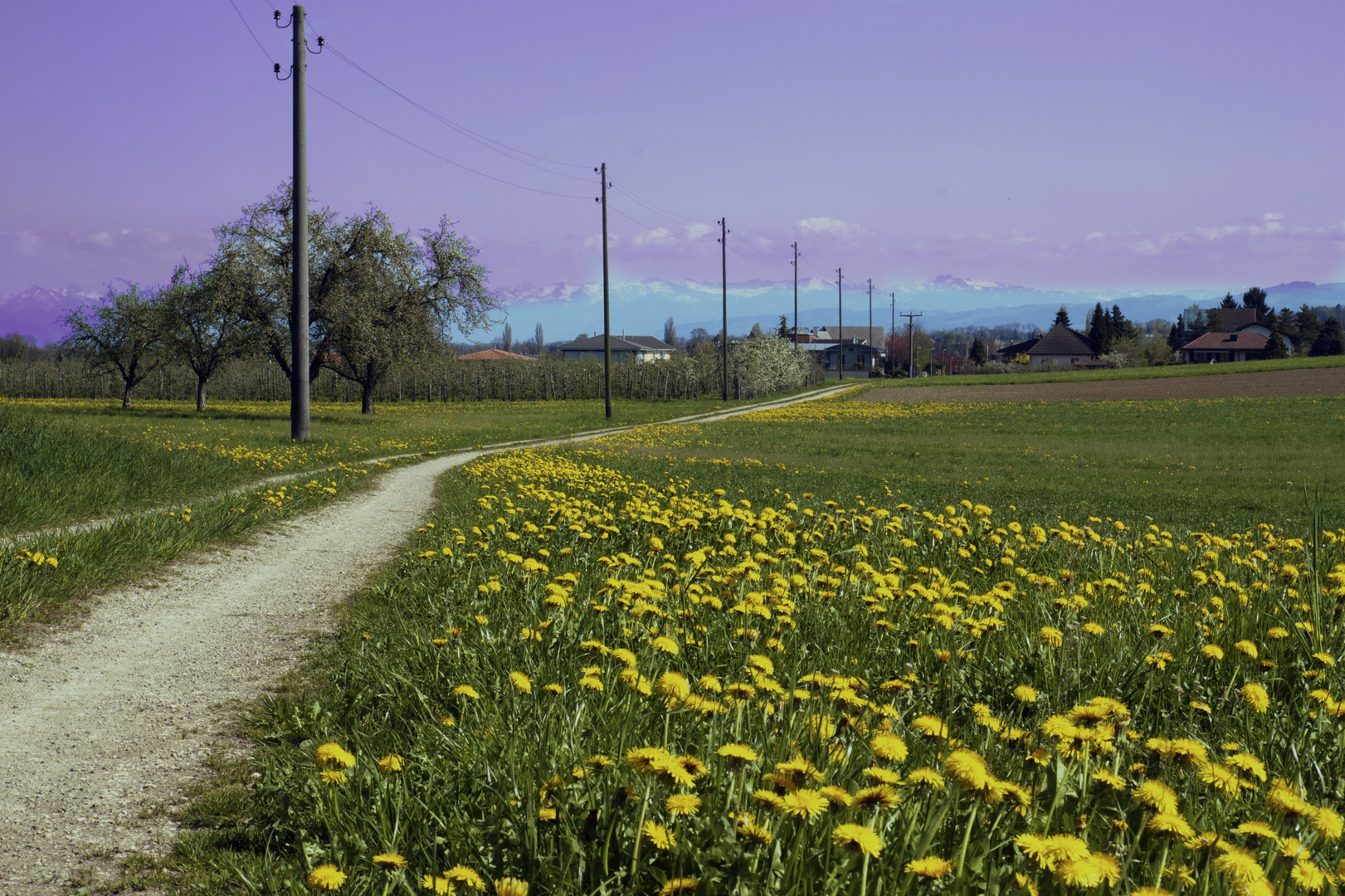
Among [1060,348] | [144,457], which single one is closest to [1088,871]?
[144,457]

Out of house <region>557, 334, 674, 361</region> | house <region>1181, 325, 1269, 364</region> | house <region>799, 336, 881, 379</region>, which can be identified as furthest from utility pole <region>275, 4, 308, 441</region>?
house <region>799, 336, 881, 379</region>

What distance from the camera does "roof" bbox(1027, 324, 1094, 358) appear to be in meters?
125

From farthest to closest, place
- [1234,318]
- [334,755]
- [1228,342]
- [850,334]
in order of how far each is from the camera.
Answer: [850,334] → [1234,318] → [1228,342] → [334,755]

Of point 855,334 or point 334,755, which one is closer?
point 334,755

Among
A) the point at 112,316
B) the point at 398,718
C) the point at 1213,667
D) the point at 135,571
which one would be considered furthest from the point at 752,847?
the point at 112,316

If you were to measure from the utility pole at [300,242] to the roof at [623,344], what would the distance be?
110 m

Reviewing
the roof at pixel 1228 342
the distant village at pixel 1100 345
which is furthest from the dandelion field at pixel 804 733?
the roof at pixel 1228 342

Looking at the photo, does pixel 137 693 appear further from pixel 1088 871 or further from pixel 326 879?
pixel 1088 871

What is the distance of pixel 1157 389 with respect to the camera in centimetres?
4941

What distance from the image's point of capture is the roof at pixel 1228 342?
357 ft

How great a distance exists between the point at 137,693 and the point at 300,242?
16760 mm

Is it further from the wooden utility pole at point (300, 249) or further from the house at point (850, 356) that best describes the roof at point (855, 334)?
the wooden utility pole at point (300, 249)

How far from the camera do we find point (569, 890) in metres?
1.99

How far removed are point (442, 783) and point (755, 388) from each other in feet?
238
